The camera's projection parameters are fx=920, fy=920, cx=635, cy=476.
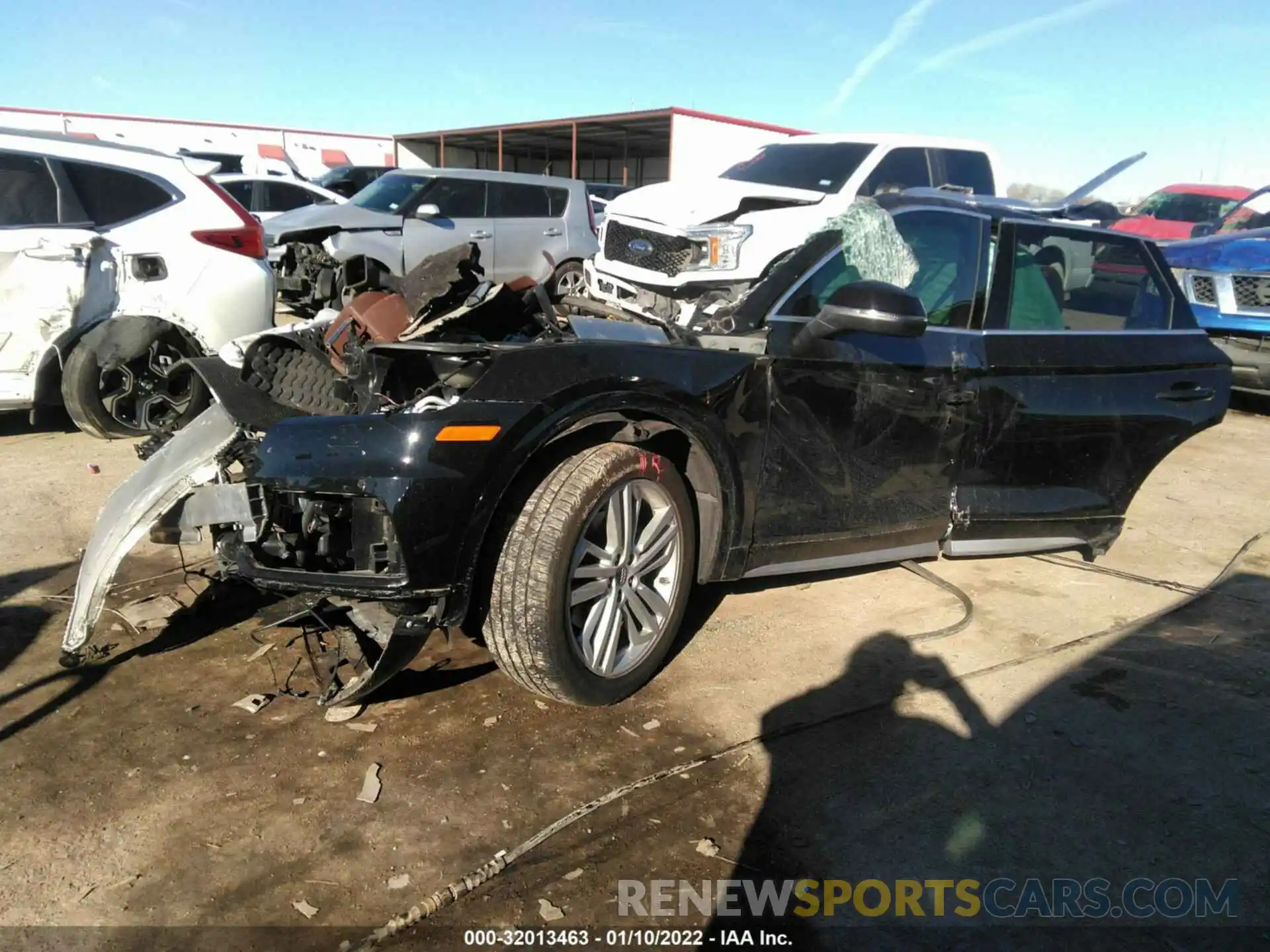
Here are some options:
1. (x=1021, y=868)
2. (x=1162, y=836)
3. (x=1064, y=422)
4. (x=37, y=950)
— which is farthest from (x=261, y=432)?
(x=1064, y=422)

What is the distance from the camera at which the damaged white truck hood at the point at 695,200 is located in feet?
23.4

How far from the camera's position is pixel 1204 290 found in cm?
848

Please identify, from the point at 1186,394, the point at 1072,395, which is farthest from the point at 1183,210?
the point at 1072,395

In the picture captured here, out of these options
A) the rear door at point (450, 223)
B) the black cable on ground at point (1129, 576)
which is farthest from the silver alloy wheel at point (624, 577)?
the rear door at point (450, 223)

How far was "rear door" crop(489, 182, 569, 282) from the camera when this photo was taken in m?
11.4

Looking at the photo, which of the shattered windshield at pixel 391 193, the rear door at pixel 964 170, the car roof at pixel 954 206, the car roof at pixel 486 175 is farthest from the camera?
the car roof at pixel 486 175

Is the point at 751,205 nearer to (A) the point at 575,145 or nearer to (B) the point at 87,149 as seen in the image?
(B) the point at 87,149

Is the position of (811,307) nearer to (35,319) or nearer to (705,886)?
(705,886)

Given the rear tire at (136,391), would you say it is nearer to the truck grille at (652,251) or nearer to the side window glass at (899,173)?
the truck grille at (652,251)

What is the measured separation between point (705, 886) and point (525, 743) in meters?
0.80

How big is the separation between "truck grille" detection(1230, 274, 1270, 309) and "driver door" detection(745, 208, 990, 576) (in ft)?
19.5

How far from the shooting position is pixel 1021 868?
236 centimetres

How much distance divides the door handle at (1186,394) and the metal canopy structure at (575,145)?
21.5 metres

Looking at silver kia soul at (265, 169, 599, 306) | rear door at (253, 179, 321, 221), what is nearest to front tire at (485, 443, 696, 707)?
silver kia soul at (265, 169, 599, 306)
